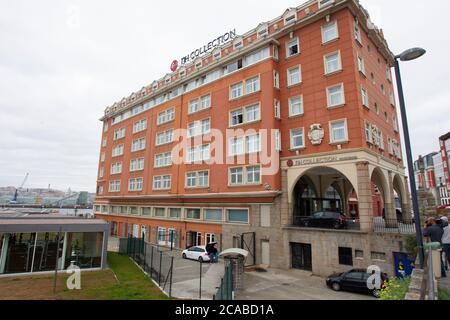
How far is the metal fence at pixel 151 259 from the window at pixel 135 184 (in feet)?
39.5

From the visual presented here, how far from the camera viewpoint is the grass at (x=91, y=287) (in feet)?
53.0

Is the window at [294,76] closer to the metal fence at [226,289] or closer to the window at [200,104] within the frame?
the window at [200,104]

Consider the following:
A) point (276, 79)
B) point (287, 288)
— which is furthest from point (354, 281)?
point (276, 79)

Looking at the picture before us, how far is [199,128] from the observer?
3469 cm

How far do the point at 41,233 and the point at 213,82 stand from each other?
24247 millimetres

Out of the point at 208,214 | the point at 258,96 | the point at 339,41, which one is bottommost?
the point at 208,214

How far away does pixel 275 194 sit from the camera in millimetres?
25469

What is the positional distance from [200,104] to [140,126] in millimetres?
16647

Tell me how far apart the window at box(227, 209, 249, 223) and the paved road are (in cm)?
618

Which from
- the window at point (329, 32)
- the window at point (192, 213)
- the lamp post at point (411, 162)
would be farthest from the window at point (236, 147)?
the lamp post at point (411, 162)

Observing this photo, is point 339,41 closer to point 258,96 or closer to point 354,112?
point 354,112

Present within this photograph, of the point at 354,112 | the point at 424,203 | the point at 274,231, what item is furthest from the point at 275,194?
the point at 424,203

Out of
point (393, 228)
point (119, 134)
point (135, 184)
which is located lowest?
point (393, 228)

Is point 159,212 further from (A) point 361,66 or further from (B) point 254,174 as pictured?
(A) point 361,66
